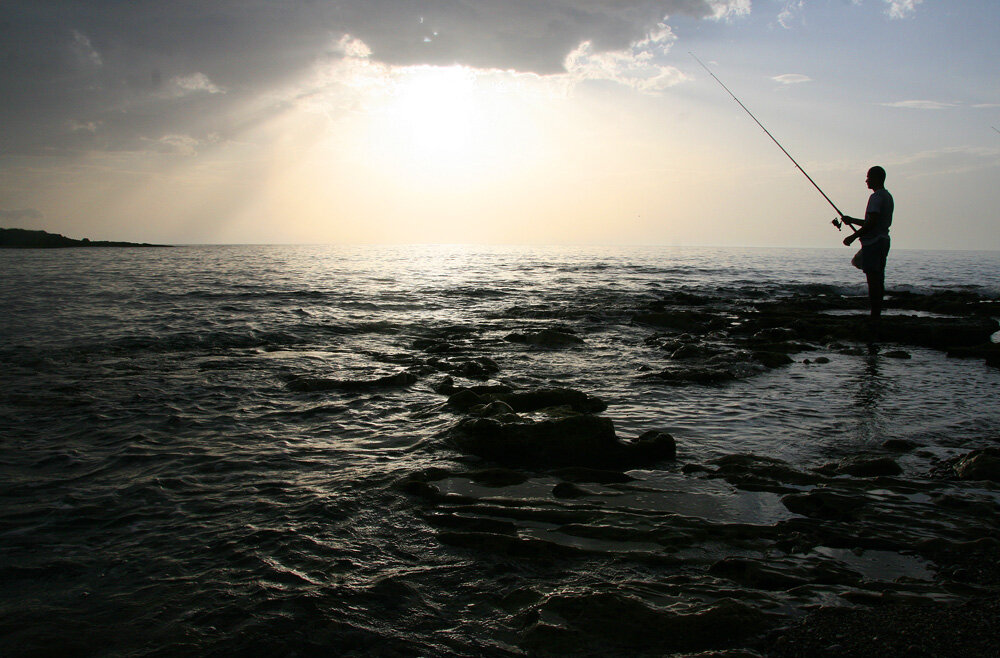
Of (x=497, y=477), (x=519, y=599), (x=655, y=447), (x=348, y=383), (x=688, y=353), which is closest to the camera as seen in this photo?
(x=519, y=599)

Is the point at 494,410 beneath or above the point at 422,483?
above

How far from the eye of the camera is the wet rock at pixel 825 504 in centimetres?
332

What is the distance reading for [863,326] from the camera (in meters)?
11.2

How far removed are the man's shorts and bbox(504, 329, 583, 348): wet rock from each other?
214 inches

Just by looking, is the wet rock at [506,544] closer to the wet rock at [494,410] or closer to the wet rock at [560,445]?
the wet rock at [560,445]

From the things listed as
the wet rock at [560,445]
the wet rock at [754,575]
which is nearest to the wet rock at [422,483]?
the wet rock at [560,445]

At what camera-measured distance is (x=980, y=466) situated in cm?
388

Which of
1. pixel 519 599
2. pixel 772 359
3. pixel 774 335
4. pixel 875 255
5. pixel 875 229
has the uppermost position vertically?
pixel 875 229

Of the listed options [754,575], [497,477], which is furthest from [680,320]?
[754,575]

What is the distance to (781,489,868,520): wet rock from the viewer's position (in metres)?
3.32

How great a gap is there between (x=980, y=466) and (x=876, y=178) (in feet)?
25.4

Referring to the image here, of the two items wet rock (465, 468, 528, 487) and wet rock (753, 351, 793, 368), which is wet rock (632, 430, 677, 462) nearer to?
wet rock (465, 468, 528, 487)

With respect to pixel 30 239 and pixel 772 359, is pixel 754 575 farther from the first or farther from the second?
pixel 30 239

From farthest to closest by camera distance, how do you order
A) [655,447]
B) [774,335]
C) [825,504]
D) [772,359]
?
[774,335]
[772,359]
[655,447]
[825,504]
